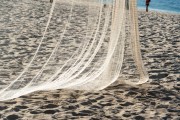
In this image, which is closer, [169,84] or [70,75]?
[70,75]

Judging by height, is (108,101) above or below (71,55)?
below

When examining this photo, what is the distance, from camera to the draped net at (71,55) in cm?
745

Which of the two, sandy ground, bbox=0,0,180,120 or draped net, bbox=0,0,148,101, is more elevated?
draped net, bbox=0,0,148,101

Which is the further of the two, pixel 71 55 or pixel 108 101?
pixel 71 55

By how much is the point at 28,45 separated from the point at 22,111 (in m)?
6.11

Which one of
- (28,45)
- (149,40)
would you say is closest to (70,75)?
(28,45)

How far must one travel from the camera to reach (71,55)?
37.4ft

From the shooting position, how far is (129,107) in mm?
7043

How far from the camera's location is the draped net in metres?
7.45

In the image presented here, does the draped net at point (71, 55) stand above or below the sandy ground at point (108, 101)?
above

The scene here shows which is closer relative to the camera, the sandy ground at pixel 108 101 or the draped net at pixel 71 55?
the sandy ground at pixel 108 101

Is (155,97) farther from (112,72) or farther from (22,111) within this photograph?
(22,111)

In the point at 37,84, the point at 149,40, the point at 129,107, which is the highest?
the point at 149,40

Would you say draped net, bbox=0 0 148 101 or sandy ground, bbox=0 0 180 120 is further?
draped net, bbox=0 0 148 101
